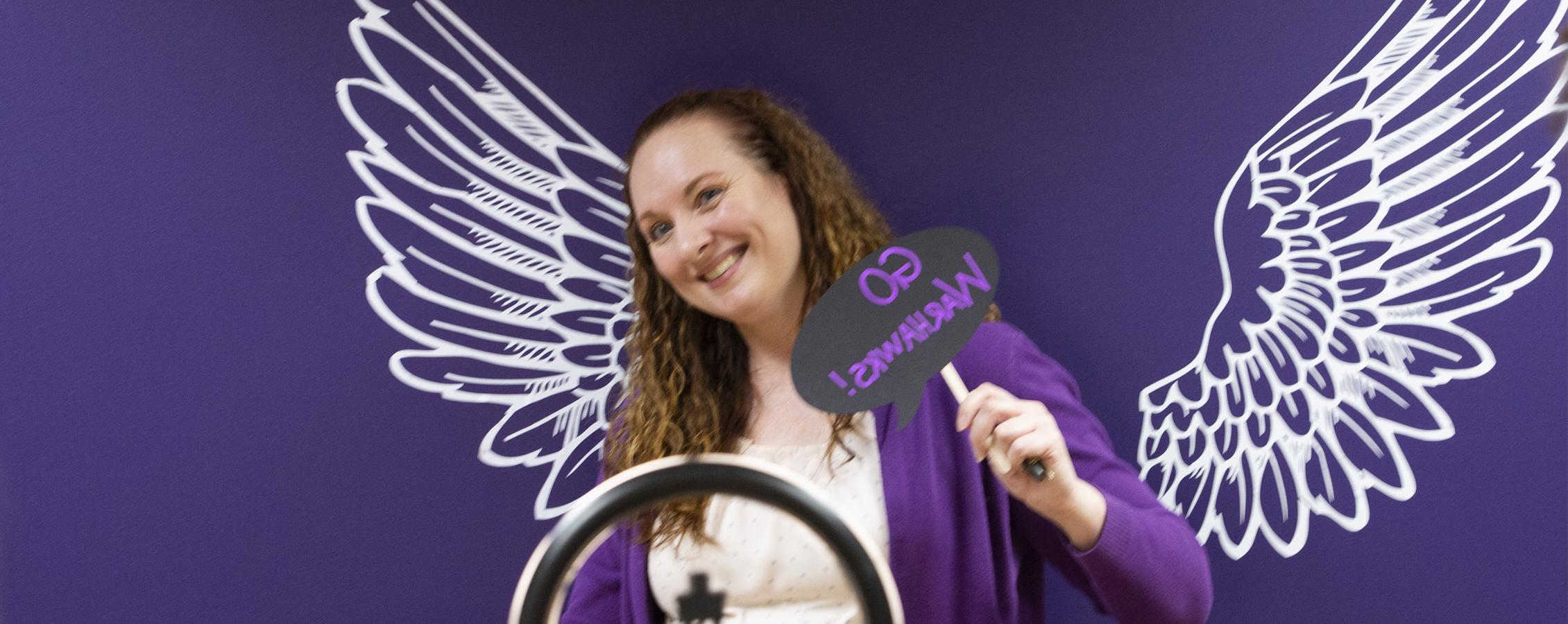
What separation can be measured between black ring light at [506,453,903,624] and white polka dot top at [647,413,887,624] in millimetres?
436

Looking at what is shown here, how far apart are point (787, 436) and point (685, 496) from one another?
1.74 ft

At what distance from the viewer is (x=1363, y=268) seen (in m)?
1.29

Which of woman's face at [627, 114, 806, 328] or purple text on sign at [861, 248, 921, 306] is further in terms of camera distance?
woman's face at [627, 114, 806, 328]

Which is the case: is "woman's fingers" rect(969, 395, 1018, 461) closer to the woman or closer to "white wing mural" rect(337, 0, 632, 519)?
the woman

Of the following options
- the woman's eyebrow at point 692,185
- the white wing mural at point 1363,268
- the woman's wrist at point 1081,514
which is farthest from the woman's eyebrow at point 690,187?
the white wing mural at point 1363,268

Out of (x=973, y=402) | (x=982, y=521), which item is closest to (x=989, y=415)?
(x=973, y=402)

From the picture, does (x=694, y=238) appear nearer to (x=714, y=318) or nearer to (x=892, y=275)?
(x=714, y=318)

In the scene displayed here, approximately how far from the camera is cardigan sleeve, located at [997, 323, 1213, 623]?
0.94m

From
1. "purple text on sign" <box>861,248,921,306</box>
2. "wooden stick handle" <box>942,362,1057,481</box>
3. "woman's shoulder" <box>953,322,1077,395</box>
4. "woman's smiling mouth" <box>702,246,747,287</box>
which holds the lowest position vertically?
"wooden stick handle" <box>942,362,1057,481</box>

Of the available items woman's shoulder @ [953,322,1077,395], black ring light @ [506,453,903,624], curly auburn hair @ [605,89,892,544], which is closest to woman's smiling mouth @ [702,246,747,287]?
curly auburn hair @ [605,89,892,544]

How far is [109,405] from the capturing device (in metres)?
1.25

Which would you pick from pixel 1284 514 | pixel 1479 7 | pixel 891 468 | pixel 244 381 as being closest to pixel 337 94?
pixel 244 381

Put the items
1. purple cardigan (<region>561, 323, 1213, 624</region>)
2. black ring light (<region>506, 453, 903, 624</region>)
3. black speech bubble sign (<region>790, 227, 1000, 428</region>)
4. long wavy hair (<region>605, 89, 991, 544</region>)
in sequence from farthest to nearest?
long wavy hair (<region>605, 89, 991, 544</region>)
purple cardigan (<region>561, 323, 1213, 624</region>)
black speech bubble sign (<region>790, 227, 1000, 428</region>)
black ring light (<region>506, 453, 903, 624</region>)

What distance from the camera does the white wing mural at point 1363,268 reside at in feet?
4.23
